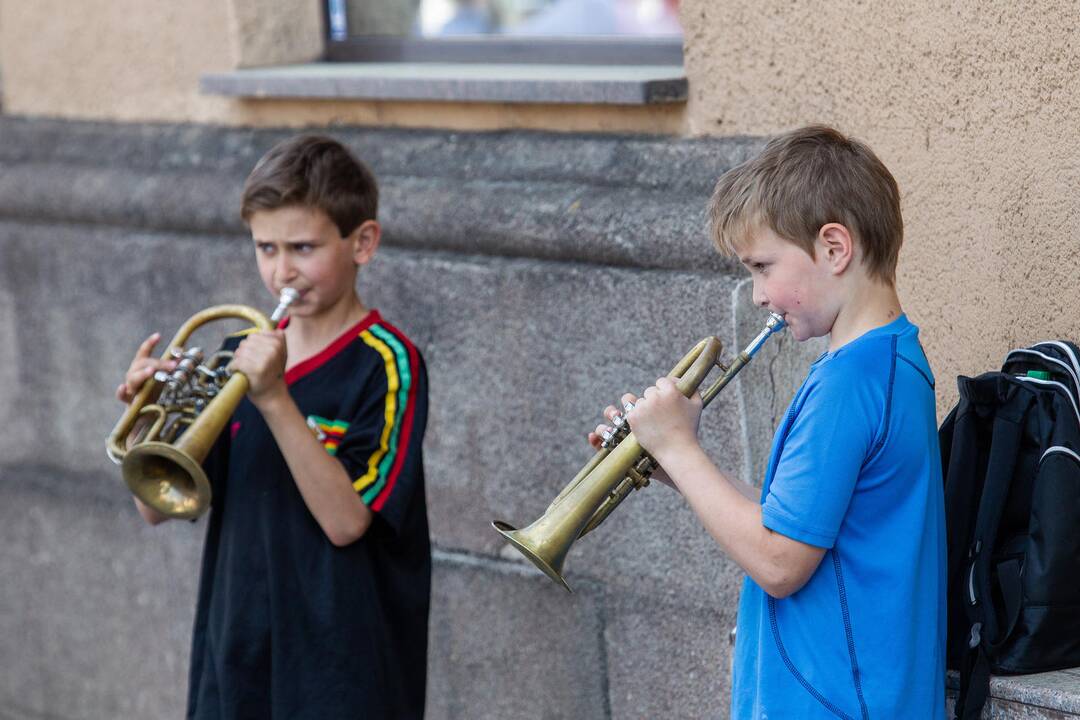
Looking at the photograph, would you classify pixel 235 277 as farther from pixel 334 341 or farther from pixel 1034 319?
pixel 1034 319

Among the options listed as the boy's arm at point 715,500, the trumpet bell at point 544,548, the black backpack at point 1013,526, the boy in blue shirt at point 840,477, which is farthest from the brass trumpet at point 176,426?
the black backpack at point 1013,526

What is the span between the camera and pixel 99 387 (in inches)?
178

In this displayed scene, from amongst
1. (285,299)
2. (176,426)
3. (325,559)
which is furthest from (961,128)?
(176,426)

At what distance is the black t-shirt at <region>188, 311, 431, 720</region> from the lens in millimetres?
2879

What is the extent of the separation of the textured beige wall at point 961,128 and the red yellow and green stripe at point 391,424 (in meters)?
0.97

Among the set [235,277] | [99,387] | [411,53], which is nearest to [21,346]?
[99,387]

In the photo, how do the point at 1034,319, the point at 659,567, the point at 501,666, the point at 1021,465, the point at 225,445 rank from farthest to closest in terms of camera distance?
the point at 501,666 < the point at 659,567 < the point at 225,445 < the point at 1034,319 < the point at 1021,465

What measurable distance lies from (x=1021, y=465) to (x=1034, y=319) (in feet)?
1.63

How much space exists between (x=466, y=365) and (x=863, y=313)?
1.54 meters

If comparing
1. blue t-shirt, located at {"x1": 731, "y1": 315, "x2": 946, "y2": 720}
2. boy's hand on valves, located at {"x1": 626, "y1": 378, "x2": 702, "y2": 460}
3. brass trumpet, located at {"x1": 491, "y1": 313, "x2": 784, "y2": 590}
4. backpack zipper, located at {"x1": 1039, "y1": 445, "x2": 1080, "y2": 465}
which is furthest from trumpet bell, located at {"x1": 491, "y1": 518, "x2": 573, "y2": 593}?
backpack zipper, located at {"x1": 1039, "y1": 445, "x2": 1080, "y2": 465}

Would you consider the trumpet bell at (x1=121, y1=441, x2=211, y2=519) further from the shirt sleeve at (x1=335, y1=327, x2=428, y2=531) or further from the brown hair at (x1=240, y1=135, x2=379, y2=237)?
the brown hair at (x1=240, y1=135, x2=379, y2=237)

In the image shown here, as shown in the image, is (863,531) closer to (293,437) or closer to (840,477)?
(840,477)

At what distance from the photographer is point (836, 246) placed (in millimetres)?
2219

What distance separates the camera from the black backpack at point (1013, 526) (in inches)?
93.0
